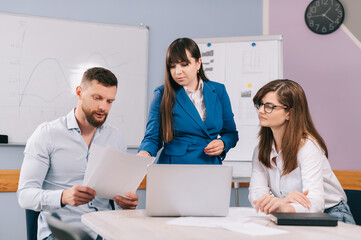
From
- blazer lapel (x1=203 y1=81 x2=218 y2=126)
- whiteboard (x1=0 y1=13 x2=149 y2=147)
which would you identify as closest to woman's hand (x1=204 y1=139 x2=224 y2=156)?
blazer lapel (x1=203 y1=81 x2=218 y2=126)

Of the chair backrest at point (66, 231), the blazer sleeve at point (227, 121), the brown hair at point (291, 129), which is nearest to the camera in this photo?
the chair backrest at point (66, 231)

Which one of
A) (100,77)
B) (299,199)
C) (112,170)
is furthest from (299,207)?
(100,77)

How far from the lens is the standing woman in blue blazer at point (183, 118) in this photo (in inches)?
68.7

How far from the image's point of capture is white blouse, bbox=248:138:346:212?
138 cm

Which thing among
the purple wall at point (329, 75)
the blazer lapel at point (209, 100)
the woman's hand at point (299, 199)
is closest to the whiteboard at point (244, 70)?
the purple wall at point (329, 75)

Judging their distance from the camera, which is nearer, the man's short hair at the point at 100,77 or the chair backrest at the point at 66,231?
the chair backrest at the point at 66,231

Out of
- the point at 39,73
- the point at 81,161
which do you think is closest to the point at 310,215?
the point at 81,161

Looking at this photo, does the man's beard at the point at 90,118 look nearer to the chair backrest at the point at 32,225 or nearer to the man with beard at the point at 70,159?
the man with beard at the point at 70,159

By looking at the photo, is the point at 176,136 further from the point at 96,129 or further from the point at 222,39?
the point at 222,39

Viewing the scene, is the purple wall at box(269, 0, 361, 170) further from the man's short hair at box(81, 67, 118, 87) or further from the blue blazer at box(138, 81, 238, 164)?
the man's short hair at box(81, 67, 118, 87)

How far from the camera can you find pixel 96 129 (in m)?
1.75

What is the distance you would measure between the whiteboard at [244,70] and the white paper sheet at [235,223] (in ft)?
5.82

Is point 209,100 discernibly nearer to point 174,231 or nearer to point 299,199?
point 299,199

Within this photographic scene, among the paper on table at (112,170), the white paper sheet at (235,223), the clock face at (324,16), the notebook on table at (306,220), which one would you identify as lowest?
the white paper sheet at (235,223)
